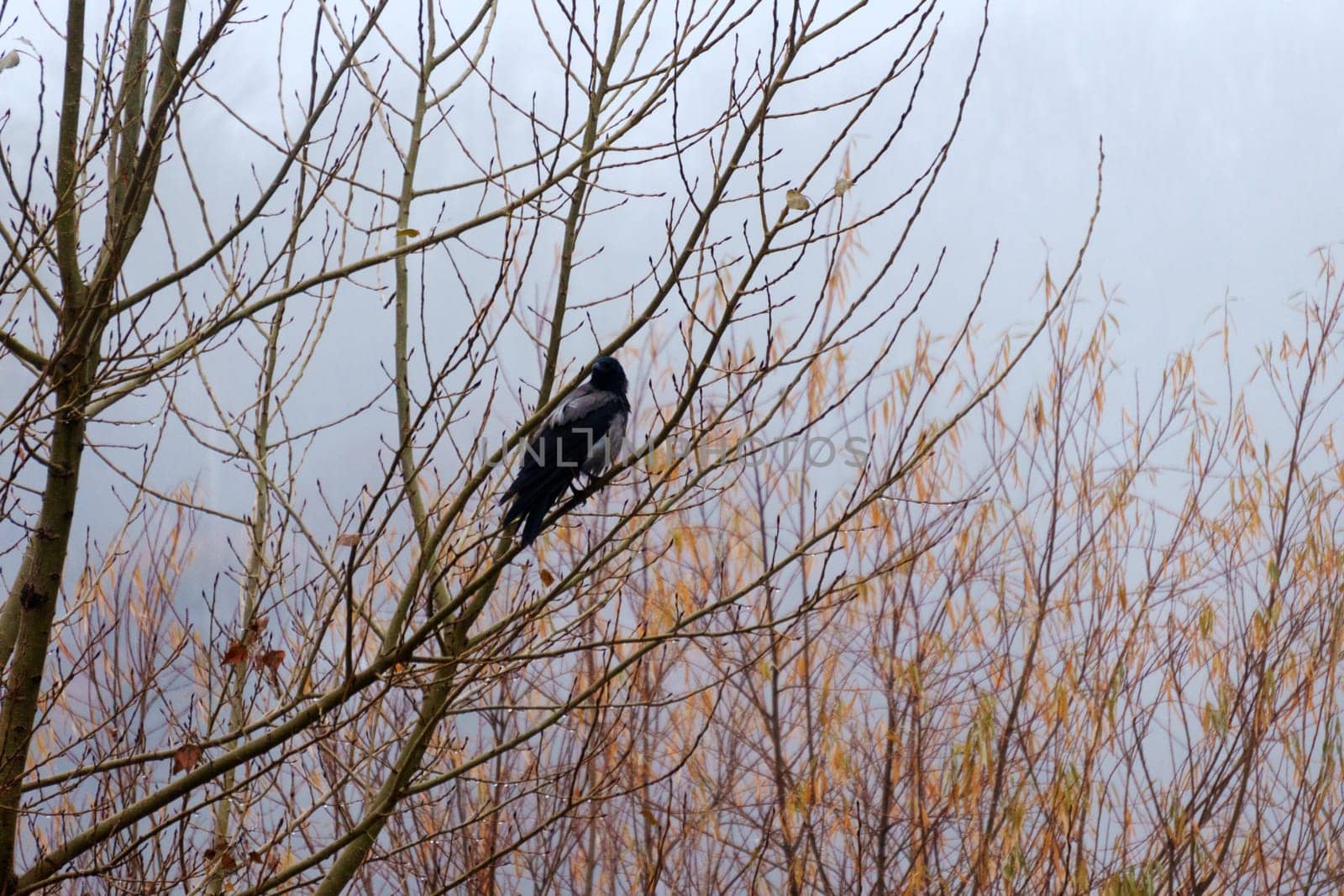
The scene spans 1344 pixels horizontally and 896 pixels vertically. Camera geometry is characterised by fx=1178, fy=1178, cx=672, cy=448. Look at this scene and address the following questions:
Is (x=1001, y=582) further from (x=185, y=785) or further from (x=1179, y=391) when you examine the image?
(x=185, y=785)

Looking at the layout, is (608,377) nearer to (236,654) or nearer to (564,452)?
(564,452)

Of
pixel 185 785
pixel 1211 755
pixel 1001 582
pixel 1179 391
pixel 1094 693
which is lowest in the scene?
pixel 185 785

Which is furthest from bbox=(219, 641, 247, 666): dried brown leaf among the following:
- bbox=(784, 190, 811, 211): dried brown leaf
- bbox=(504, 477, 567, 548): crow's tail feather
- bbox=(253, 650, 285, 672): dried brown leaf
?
bbox=(784, 190, 811, 211): dried brown leaf

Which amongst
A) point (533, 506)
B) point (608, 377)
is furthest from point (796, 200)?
point (608, 377)

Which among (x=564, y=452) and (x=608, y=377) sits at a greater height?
(x=608, y=377)

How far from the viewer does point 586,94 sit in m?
2.51

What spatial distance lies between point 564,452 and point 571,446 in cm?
6

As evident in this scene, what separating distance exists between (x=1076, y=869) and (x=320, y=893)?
104 inches

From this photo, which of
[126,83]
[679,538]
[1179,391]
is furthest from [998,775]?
[126,83]

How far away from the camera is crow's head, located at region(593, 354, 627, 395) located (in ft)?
12.8

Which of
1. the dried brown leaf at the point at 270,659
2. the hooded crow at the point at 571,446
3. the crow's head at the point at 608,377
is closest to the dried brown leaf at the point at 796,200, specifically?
the hooded crow at the point at 571,446

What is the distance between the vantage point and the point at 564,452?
10.9 ft

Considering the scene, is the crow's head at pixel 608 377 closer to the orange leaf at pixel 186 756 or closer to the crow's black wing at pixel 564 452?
the crow's black wing at pixel 564 452

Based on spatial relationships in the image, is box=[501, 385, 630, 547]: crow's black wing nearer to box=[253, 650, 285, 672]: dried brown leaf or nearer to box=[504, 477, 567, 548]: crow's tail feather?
box=[504, 477, 567, 548]: crow's tail feather
